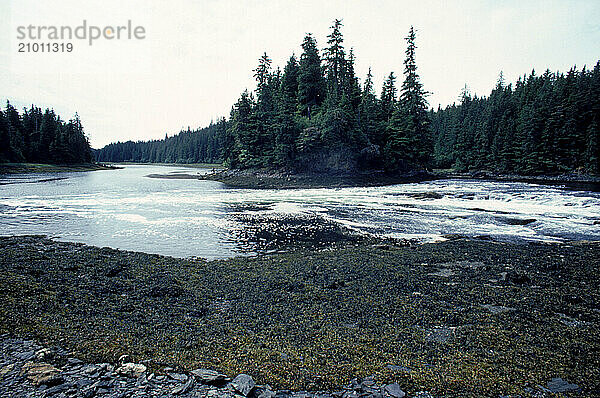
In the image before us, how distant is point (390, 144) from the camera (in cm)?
7112

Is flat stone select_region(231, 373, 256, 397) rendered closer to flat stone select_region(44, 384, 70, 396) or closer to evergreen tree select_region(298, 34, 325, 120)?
flat stone select_region(44, 384, 70, 396)

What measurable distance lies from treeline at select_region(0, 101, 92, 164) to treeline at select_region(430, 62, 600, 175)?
118m

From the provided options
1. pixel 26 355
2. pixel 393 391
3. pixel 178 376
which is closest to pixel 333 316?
pixel 393 391

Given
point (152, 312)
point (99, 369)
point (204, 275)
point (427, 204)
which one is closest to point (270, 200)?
point (427, 204)

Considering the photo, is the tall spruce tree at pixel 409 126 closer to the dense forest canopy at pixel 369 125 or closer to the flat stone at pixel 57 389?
the dense forest canopy at pixel 369 125

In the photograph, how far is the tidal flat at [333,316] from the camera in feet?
19.9

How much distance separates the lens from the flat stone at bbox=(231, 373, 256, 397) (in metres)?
5.31

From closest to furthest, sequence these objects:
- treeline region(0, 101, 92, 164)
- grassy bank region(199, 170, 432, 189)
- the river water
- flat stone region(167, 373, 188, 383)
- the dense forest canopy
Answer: flat stone region(167, 373, 188, 383)
the river water
grassy bank region(199, 170, 432, 189)
the dense forest canopy
treeline region(0, 101, 92, 164)

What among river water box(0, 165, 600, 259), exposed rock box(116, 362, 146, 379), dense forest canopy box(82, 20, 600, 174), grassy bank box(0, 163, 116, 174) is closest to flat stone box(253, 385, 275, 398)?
exposed rock box(116, 362, 146, 379)

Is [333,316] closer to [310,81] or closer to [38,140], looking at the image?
[310,81]

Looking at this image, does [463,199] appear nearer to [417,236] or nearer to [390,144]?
[417,236]

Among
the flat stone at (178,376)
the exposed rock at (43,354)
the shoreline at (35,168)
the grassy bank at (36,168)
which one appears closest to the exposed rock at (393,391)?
the flat stone at (178,376)

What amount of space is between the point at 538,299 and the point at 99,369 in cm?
1087

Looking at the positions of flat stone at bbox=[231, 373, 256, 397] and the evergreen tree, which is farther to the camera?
the evergreen tree
